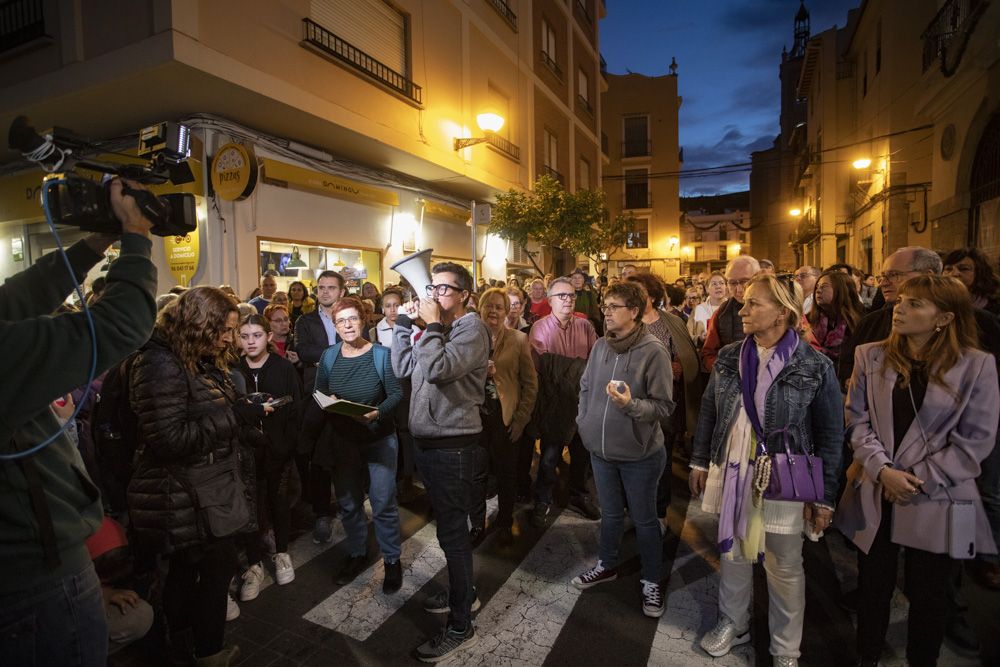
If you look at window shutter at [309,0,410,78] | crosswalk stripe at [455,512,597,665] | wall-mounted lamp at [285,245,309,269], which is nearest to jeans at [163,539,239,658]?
crosswalk stripe at [455,512,597,665]

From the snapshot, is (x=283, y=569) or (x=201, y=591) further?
(x=283, y=569)

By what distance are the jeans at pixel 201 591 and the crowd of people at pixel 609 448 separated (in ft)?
0.03

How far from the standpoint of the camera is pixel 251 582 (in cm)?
372

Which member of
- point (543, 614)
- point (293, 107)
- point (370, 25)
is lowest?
point (543, 614)

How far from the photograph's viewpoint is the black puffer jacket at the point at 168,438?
8.62 feet

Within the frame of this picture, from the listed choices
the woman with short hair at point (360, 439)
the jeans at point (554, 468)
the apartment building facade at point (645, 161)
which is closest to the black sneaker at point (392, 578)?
the woman with short hair at point (360, 439)

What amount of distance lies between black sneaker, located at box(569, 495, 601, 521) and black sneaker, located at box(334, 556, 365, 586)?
2017 mm

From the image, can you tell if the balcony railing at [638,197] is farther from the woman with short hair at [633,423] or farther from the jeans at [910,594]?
the jeans at [910,594]

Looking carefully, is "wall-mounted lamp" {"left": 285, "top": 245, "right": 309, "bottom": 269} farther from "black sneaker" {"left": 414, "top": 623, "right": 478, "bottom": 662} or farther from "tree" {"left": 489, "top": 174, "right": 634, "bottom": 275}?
"black sneaker" {"left": 414, "top": 623, "right": 478, "bottom": 662}

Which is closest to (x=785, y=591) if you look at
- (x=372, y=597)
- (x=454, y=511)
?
(x=454, y=511)

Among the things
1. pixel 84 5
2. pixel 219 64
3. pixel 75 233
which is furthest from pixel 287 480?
pixel 75 233

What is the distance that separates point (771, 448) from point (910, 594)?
98 cm

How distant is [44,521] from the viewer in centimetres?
154

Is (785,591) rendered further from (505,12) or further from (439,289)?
(505,12)
